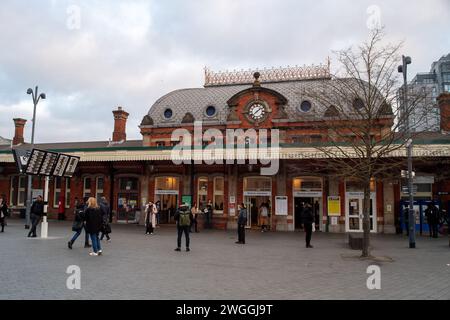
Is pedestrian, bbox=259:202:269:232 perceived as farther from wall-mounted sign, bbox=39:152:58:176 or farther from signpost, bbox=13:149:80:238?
wall-mounted sign, bbox=39:152:58:176

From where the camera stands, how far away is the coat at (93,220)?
12470 mm

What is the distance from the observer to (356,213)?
23281 mm

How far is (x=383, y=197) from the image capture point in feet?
75.6

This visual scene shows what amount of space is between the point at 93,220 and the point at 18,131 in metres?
30.7

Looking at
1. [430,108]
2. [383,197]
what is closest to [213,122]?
[383,197]

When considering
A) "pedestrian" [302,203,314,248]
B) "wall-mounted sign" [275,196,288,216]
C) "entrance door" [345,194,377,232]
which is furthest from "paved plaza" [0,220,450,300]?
"wall-mounted sign" [275,196,288,216]

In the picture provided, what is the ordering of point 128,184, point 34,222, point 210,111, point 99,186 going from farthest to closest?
1. point 210,111
2. point 99,186
3. point 128,184
4. point 34,222

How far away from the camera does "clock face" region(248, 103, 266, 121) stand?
27156 millimetres

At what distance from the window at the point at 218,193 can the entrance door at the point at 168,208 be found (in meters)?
2.87

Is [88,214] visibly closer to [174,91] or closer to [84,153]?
[84,153]

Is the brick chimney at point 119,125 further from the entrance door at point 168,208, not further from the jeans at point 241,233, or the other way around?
the jeans at point 241,233

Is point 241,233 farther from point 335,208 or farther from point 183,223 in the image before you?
point 335,208

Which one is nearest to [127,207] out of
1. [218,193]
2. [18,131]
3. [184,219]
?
[218,193]

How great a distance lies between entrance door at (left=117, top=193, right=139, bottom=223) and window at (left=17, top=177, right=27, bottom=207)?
833 cm
